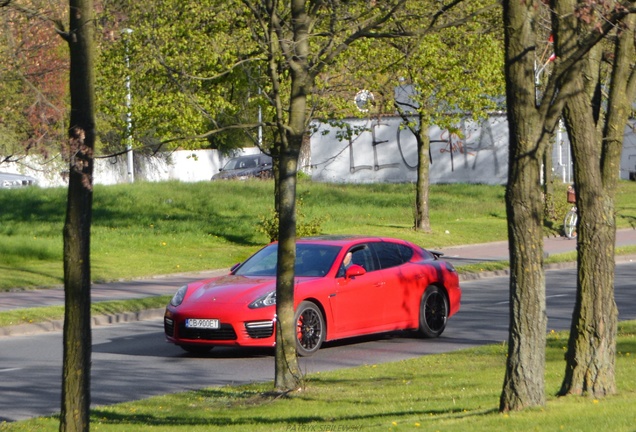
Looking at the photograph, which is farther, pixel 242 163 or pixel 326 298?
pixel 242 163

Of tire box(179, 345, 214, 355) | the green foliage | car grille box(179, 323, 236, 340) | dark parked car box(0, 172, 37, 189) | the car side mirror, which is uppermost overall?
dark parked car box(0, 172, 37, 189)

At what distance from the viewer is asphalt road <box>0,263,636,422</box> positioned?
424 inches

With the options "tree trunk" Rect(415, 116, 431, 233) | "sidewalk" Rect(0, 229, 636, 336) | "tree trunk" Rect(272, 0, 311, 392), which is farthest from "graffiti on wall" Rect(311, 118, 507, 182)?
"tree trunk" Rect(272, 0, 311, 392)

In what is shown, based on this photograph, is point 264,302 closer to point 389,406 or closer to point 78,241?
point 389,406

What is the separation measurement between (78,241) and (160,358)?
631 centimetres

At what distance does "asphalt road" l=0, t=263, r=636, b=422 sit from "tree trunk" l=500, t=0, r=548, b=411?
4437mm

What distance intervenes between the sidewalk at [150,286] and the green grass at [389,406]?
6865 millimetres

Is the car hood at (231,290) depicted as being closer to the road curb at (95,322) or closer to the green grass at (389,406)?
the green grass at (389,406)

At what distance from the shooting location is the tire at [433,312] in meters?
14.3

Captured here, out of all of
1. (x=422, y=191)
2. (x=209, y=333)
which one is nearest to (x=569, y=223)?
(x=422, y=191)

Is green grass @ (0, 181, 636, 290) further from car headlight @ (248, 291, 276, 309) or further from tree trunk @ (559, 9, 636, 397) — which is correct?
tree trunk @ (559, 9, 636, 397)

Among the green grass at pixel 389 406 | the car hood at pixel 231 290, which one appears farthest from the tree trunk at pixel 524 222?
the car hood at pixel 231 290

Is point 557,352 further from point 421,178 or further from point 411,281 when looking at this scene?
point 421,178

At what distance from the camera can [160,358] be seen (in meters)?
13.1
